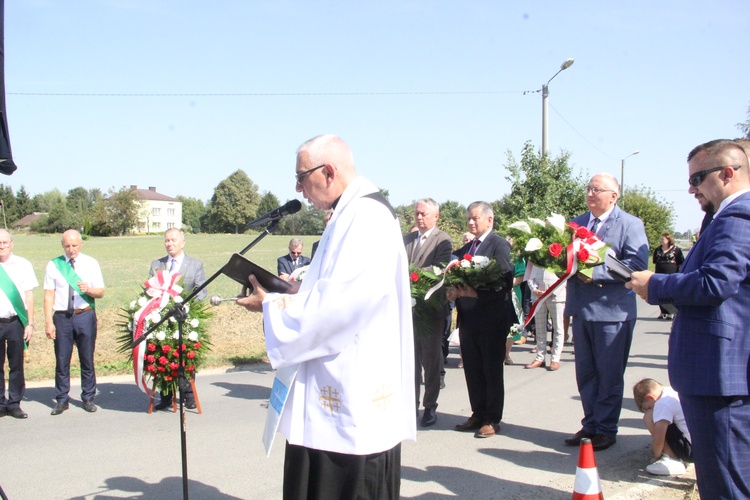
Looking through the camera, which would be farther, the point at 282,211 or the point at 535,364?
the point at 535,364

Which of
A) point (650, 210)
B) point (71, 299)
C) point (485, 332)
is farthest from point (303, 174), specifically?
point (650, 210)

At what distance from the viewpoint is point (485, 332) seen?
20.7ft

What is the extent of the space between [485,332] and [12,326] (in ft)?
17.8

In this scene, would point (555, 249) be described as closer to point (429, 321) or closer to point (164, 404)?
point (429, 321)

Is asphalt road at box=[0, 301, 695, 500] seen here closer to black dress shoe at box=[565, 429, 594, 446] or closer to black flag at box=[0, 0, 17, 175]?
black dress shoe at box=[565, 429, 594, 446]

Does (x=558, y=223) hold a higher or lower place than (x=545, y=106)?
lower

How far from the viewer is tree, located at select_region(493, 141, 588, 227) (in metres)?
16.6

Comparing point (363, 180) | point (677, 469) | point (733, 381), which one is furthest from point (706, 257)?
point (677, 469)

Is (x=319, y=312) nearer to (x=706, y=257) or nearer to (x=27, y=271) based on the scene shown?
(x=706, y=257)

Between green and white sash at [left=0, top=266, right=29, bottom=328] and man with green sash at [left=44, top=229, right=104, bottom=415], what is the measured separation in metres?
0.27

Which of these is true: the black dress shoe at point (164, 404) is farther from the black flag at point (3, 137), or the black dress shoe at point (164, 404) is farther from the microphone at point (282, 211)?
the microphone at point (282, 211)

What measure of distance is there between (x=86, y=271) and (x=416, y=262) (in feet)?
13.5

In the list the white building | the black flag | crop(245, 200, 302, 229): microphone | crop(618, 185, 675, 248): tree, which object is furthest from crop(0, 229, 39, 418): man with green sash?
the white building

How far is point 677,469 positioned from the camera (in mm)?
5117
